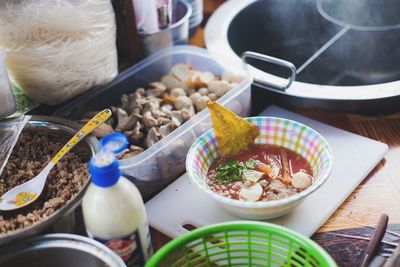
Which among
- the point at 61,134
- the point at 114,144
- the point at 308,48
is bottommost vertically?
the point at 308,48

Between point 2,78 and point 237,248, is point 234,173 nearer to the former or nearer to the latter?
point 237,248

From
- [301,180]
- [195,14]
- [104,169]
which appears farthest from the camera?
[195,14]

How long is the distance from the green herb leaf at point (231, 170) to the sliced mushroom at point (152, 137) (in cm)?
15

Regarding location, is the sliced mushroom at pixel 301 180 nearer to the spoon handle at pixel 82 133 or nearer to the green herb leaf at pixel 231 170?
the green herb leaf at pixel 231 170

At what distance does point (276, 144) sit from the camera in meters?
1.02

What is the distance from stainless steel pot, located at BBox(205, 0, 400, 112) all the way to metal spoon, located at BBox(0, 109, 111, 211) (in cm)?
46

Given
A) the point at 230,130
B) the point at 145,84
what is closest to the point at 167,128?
the point at 230,130

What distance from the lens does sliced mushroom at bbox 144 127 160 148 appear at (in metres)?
1.03

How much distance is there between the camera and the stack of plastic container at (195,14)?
1.44 meters

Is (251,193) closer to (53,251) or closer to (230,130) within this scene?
(230,130)

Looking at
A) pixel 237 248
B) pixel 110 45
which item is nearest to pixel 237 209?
pixel 237 248

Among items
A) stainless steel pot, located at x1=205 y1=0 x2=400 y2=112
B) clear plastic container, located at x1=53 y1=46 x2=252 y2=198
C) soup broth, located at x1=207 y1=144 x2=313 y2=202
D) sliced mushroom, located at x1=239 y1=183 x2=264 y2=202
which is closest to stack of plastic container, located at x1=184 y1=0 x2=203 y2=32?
stainless steel pot, located at x1=205 y1=0 x2=400 y2=112

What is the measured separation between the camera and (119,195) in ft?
2.23

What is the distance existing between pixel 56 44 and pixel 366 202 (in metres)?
0.69
